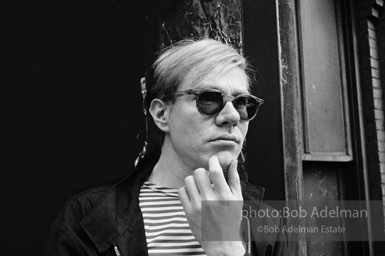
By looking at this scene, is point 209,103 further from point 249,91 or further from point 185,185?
point 249,91

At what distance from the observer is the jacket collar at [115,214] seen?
179cm

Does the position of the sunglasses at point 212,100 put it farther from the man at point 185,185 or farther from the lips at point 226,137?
the lips at point 226,137

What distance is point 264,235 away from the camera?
2.06m

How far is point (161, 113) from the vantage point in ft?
6.86

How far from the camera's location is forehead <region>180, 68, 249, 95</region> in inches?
75.8

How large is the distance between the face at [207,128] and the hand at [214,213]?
19cm

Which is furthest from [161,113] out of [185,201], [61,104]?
[61,104]

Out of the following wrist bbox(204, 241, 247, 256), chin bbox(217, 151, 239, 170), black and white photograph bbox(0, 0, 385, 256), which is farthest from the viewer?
black and white photograph bbox(0, 0, 385, 256)

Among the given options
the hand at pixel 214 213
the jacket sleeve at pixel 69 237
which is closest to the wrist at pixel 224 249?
the hand at pixel 214 213

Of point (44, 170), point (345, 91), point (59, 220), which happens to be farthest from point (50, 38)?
point (345, 91)

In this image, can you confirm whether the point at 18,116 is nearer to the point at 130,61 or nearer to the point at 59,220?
the point at 130,61

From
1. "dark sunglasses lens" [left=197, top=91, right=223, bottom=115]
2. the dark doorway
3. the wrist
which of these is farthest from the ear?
the dark doorway

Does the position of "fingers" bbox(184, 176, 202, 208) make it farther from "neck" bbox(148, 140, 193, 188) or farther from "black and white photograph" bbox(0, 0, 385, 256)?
"black and white photograph" bbox(0, 0, 385, 256)

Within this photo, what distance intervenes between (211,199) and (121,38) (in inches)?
82.1
